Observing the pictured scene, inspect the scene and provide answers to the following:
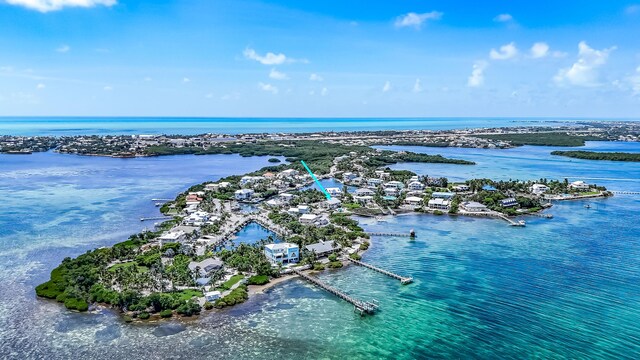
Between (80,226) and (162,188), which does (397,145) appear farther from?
(80,226)

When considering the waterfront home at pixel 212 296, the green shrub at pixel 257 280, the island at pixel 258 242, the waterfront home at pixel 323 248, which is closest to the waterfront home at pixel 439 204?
the island at pixel 258 242

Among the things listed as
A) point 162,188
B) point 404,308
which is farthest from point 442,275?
point 162,188

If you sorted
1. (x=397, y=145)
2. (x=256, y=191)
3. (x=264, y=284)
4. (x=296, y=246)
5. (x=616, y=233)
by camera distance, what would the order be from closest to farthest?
(x=264, y=284) → (x=296, y=246) → (x=616, y=233) → (x=256, y=191) → (x=397, y=145)

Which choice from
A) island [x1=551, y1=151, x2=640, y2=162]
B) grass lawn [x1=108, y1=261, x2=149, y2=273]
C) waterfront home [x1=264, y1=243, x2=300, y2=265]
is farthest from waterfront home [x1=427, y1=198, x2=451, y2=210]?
island [x1=551, y1=151, x2=640, y2=162]

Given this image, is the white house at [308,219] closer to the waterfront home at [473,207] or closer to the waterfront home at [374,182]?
the waterfront home at [473,207]

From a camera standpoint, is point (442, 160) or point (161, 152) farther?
point (161, 152)

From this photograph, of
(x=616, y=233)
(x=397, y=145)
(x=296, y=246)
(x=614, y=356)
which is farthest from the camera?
(x=397, y=145)
